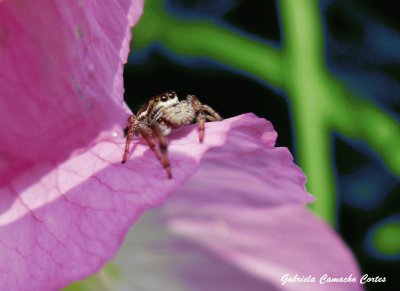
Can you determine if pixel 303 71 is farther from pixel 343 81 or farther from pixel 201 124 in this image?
pixel 201 124

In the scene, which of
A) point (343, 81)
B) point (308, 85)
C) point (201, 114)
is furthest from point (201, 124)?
point (343, 81)

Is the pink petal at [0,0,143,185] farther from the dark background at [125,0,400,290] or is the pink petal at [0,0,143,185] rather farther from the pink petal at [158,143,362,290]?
the dark background at [125,0,400,290]

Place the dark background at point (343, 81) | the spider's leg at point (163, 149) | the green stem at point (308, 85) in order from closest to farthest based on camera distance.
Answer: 1. the spider's leg at point (163, 149)
2. the green stem at point (308, 85)
3. the dark background at point (343, 81)

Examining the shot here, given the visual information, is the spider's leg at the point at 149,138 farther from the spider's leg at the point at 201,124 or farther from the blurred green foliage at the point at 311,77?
the blurred green foliage at the point at 311,77

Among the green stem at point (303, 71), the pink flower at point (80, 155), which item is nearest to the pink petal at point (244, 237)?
the pink flower at point (80, 155)

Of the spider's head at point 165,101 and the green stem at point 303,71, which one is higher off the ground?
the spider's head at point 165,101

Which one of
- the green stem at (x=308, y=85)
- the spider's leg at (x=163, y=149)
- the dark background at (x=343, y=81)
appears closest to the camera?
the spider's leg at (x=163, y=149)

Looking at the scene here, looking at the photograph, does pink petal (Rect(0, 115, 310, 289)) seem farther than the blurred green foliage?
No

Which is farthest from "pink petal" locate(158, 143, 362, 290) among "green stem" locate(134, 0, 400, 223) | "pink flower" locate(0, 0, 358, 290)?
"green stem" locate(134, 0, 400, 223)
